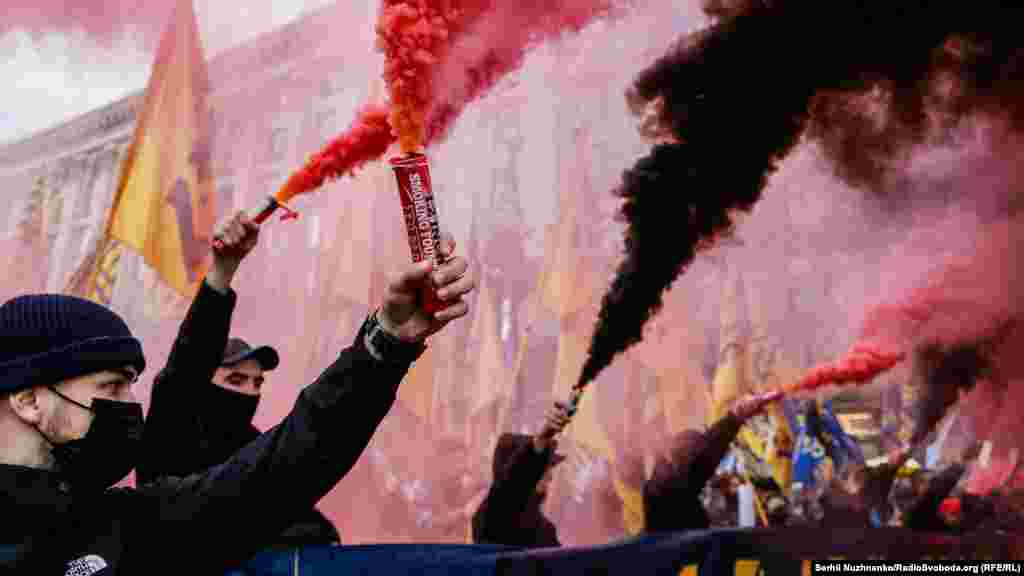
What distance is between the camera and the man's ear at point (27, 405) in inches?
64.3

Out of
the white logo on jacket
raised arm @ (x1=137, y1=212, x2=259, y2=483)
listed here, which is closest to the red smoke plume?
raised arm @ (x1=137, y1=212, x2=259, y2=483)

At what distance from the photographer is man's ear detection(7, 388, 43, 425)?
5.36 feet

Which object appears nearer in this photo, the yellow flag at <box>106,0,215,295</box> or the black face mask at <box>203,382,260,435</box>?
the black face mask at <box>203,382,260,435</box>

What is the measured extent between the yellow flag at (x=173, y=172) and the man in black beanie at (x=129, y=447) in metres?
8.32

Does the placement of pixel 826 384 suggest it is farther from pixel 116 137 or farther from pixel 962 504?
pixel 116 137

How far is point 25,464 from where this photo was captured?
163 cm

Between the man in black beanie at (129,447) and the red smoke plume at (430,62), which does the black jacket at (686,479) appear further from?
the man in black beanie at (129,447)

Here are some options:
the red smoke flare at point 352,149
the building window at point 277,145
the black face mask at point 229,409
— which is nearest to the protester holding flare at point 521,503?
the red smoke flare at point 352,149

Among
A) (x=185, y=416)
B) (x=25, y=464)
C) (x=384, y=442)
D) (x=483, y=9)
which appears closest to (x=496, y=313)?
(x=384, y=442)

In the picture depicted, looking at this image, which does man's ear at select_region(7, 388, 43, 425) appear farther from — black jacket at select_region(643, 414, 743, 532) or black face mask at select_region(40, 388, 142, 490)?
black jacket at select_region(643, 414, 743, 532)

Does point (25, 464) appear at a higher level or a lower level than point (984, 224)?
lower

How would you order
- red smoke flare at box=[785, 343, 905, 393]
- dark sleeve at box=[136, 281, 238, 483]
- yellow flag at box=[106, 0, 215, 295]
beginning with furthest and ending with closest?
yellow flag at box=[106, 0, 215, 295] → red smoke flare at box=[785, 343, 905, 393] → dark sleeve at box=[136, 281, 238, 483]

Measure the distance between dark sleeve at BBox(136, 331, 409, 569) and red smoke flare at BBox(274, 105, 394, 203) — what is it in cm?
223

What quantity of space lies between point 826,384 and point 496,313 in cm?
271
